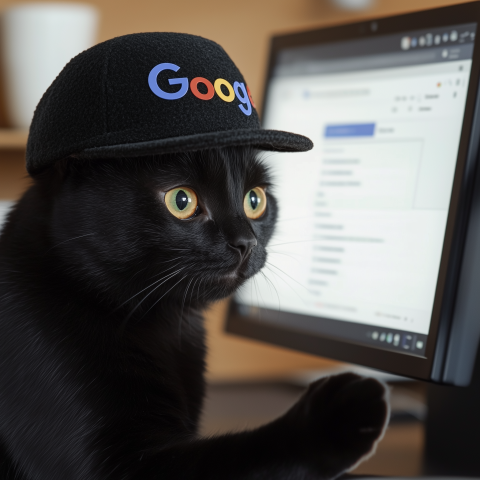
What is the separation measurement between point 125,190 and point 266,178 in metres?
0.20

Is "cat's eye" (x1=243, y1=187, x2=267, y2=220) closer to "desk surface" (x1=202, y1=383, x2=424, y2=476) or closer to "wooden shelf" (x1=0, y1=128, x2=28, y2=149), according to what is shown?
"desk surface" (x1=202, y1=383, x2=424, y2=476)

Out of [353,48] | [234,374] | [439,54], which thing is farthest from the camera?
[234,374]

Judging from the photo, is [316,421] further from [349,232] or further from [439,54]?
[439,54]

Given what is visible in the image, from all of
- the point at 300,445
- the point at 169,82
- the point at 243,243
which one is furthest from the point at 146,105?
the point at 300,445

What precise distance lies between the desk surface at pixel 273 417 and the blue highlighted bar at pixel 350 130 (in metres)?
0.38

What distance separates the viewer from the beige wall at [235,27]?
4.87ft

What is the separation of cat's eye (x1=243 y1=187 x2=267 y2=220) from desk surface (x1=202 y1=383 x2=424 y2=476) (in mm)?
241

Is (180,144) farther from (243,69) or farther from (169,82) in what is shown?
(243,69)

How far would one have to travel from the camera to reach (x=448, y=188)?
67cm

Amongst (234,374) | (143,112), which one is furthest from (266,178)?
(234,374)

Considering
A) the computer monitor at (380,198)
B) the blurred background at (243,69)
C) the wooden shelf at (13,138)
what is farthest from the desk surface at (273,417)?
the wooden shelf at (13,138)

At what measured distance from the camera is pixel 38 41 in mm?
1162

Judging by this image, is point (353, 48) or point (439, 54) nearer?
point (439, 54)

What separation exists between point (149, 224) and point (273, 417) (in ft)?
1.59
